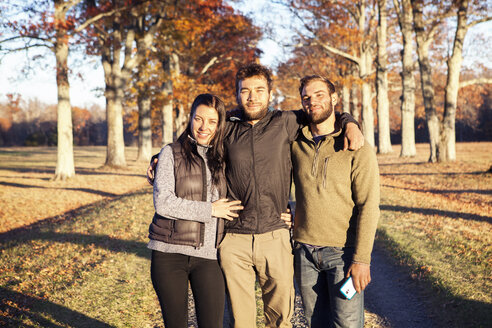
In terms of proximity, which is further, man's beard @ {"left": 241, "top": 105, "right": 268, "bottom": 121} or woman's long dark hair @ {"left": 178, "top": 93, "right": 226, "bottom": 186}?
man's beard @ {"left": 241, "top": 105, "right": 268, "bottom": 121}

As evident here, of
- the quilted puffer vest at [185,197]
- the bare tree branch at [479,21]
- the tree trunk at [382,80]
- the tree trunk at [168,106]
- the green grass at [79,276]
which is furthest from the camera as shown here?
the tree trunk at [168,106]

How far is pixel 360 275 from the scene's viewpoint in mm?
2830

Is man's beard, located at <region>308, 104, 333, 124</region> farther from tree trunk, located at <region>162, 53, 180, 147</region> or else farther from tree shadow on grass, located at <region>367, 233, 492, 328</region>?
tree trunk, located at <region>162, 53, 180, 147</region>

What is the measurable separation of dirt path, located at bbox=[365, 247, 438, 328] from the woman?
266 cm

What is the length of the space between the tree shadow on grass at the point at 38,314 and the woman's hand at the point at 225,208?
2.56 m

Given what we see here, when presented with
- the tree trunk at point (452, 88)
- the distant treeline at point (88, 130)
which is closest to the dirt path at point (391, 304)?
the tree trunk at point (452, 88)

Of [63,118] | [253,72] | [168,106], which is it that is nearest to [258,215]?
[253,72]

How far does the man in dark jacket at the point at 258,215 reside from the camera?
3.15m

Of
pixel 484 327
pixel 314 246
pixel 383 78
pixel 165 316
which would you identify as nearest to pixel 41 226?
pixel 165 316

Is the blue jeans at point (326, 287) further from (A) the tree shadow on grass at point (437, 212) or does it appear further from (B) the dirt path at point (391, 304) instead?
(A) the tree shadow on grass at point (437, 212)

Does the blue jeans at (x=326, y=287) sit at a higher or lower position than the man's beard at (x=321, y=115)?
lower

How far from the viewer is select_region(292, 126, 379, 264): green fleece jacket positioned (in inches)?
114

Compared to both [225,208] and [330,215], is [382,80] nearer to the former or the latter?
[330,215]

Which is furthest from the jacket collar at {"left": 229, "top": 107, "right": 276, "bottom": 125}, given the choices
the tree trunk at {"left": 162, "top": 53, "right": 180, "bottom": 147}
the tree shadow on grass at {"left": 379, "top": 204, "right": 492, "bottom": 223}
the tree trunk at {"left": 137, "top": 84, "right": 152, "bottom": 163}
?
the tree trunk at {"left": 137, "top": 84, "right": 152, "bottom": 163}
